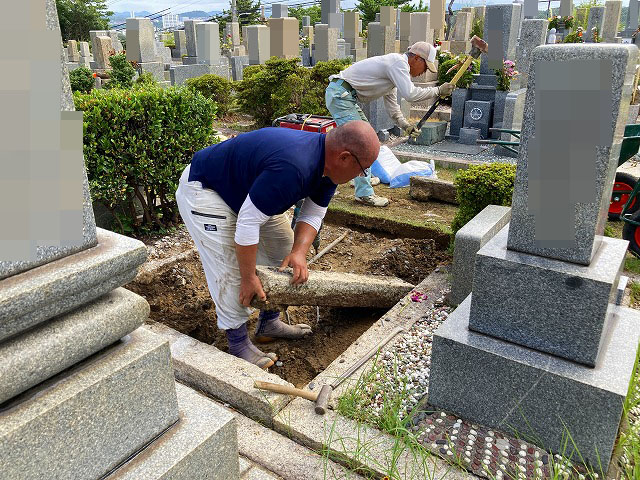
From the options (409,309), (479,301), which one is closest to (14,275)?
(479,301)

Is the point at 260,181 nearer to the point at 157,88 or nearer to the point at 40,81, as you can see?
the point at 40,81

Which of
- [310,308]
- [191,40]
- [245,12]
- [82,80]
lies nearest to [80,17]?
[245,12]

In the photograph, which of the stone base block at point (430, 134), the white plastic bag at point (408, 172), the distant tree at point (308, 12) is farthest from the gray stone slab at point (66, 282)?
the distant tree at point (308, 12)

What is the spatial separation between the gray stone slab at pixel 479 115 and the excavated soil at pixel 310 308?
5298 mm

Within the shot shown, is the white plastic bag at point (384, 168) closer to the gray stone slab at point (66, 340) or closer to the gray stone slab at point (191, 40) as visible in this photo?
the gray stone slab at point (66, 340)

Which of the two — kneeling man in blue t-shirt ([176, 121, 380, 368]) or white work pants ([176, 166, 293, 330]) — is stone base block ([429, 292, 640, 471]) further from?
white work pants ([176, 166, 293, 330])

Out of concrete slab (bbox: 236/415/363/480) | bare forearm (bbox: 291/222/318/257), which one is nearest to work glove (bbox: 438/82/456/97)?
bare forearm (bbox: 291/222/318/257)

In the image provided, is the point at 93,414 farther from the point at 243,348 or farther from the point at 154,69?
the point at 154,69

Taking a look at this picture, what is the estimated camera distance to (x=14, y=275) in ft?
4.31

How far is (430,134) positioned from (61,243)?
28.3 ft

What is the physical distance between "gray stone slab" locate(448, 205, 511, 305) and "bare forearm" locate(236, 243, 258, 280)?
1.41 metres

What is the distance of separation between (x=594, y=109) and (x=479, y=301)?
39.0 inches

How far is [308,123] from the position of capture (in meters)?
7.17

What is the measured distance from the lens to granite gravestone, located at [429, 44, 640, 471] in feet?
6.96
